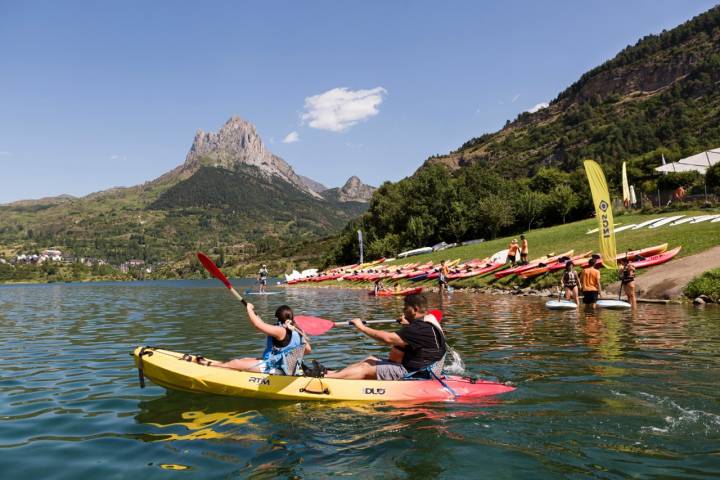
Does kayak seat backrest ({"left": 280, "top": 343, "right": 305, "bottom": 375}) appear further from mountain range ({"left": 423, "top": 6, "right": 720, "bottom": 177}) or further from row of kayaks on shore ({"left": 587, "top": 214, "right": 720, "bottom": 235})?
mountain range ({"left": 423, "top": 6, "right": 720, "bottom": 177})

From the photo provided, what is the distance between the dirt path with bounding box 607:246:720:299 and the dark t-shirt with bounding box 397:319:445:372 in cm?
1881

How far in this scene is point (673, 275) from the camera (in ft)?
79.3

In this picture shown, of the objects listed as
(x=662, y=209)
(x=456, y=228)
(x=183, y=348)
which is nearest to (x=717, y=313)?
(x=183, y=348)

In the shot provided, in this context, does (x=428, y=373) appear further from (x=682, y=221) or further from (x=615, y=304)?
(x=682, y=221)

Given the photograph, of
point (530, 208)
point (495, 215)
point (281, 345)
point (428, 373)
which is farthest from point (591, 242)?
point (281, 345)

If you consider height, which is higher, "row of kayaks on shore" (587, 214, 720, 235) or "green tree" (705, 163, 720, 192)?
"green tree" (705, 163, 720, 192)

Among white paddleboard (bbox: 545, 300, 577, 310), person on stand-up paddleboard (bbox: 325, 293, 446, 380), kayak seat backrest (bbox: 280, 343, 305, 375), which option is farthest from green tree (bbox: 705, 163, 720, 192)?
kayak seat backrest (bbox: 280, 343, 305, 375)

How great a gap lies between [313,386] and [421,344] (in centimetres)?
218

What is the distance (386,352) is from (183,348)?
6.77 meters

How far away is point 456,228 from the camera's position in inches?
2982

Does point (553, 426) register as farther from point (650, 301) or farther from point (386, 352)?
point (650, 301)

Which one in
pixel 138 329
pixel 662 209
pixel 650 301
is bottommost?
pixel 650 301

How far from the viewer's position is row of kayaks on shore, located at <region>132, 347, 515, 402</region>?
29.4 ft

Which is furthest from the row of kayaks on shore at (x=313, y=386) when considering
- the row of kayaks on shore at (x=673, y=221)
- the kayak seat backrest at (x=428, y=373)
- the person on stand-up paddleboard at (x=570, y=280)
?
the row of kayaks on shore at (x=673, y=221)
